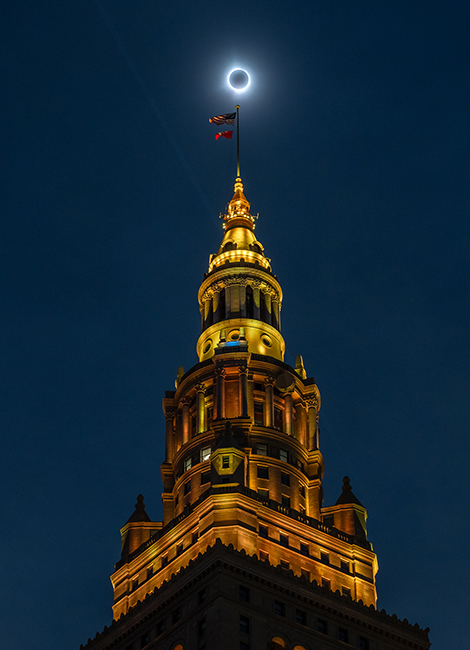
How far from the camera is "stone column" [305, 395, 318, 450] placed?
15400cm

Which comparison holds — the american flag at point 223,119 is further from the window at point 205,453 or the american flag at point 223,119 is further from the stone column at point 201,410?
the window at point 205,453

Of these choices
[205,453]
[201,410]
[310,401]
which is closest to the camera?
[205,453]

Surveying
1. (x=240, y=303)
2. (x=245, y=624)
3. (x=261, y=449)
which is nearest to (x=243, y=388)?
(x=261, y=449)

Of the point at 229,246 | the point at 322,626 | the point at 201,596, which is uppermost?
the point at 229,246

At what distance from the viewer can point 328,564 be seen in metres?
138

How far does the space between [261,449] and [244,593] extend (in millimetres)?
27320

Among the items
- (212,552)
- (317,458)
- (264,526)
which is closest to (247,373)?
(317,458)

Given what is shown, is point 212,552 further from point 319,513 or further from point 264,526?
point 319,513

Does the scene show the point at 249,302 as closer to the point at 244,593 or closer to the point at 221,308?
the point at 221,308

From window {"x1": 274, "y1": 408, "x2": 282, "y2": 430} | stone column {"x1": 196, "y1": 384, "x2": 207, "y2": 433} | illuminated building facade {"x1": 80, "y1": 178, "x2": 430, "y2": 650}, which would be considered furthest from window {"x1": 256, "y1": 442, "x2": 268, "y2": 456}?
stone column {"x1": 196, "y1": 384, "x2": 207, "y2": 433}

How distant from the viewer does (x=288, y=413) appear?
15375 centimetres

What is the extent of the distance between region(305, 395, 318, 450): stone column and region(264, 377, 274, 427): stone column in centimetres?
577

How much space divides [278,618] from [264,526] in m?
14.1

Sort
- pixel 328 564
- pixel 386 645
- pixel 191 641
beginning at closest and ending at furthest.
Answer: pixel 191 641
pixel 386 645
pixel 328 564
